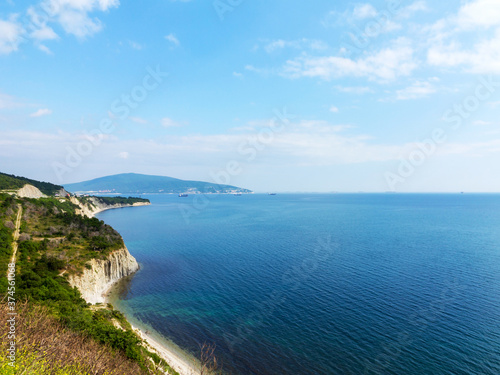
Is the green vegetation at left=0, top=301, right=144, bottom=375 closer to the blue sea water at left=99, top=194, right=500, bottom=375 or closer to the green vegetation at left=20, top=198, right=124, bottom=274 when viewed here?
the blue sea water at left=99, top=194, right=500, bottom=375

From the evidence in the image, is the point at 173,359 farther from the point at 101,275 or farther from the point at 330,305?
the point at 101,275

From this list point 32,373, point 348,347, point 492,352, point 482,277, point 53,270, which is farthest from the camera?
point 482,277

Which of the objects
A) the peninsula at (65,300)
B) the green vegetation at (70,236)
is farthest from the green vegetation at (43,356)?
the green vegetation at (70,236)

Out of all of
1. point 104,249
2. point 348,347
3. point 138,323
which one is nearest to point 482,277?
point 348,347

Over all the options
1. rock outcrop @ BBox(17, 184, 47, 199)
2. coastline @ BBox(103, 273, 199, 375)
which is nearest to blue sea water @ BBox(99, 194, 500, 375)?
coastline @ BBox(103, 273, 199, 375)

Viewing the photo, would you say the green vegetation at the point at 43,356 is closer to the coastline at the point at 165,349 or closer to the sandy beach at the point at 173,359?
the sandy beach at the point at 173,359

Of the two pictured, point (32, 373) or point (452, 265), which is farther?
point (452, 265)

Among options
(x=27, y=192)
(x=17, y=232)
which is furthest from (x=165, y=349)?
(x=27, y=192)

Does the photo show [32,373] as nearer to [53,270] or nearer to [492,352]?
[53,270]
